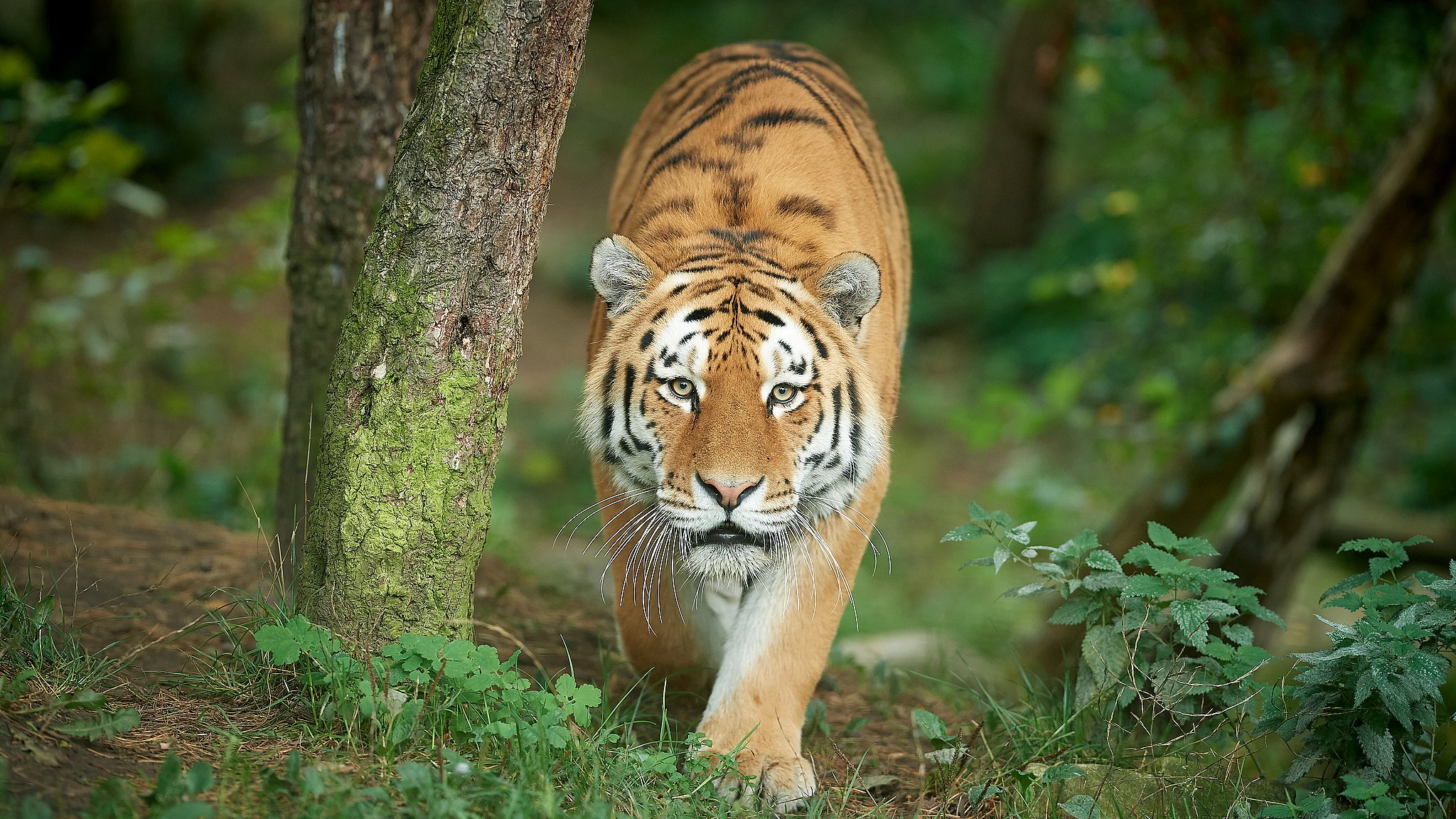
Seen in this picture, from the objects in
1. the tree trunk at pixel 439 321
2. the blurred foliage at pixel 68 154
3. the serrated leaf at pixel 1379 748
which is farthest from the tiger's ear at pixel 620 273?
the blurred foliage at pixel 68 154

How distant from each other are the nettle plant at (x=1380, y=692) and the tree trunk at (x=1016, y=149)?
9.86 m

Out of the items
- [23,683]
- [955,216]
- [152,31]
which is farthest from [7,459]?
[955,216]

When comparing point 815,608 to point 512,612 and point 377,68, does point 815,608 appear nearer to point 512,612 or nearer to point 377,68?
point 512,612

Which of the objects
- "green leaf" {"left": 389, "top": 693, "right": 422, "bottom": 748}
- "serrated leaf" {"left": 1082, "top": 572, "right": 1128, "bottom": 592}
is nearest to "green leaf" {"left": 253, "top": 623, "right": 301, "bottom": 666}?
"green leaf" {"left": 389, "top": 693, "right": 422, "bottom": 748}

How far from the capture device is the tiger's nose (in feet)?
9.64

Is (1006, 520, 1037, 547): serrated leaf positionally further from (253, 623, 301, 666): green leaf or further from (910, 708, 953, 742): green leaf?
(253, 623, 301, 666): green leaf

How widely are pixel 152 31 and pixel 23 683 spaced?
12335 millimetres

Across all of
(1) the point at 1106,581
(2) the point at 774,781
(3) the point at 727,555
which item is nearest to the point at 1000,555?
(1) the point at 1106,581

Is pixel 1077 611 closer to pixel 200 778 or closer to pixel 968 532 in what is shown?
pixel 968 532

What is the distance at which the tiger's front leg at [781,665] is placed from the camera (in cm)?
306

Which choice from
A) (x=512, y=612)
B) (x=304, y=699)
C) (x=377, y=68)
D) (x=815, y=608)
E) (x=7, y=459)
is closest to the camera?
(x=304, y=699)

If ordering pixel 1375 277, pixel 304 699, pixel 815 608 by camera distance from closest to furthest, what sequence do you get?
pixel 304 699 → pixel 815 608 → pixel 1375 277

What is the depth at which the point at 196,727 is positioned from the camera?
2.65 meters

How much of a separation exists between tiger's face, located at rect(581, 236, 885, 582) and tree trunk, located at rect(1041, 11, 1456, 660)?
111 inches
